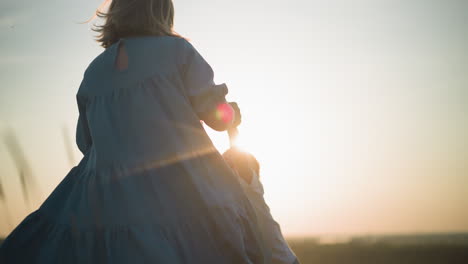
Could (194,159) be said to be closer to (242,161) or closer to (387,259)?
(242,161)

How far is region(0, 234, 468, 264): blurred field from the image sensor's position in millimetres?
8516

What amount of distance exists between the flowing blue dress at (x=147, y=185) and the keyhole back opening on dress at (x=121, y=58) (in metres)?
0.02

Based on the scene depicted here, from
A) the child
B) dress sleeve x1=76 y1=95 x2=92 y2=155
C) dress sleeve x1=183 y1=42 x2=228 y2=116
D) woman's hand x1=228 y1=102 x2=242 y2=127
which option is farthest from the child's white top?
dress sleeve x1=76 y1=95 x2=92 y2=155

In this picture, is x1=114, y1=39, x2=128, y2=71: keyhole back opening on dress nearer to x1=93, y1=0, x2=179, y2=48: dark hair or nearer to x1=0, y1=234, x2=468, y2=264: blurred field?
x1=93, y1=0, x2=179, y2=48: dark hair

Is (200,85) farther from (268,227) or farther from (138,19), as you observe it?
(268,227)

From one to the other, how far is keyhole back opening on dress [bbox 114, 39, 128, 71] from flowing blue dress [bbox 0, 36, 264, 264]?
0.05 feet

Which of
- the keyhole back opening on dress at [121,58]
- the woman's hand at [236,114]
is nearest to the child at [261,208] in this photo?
the woman's hand at [236,114]

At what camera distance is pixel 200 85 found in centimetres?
200

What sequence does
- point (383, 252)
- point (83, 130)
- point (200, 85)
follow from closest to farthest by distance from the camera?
point (200, 85), point (83, 130), point (383, 252)

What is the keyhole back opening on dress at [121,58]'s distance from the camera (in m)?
2.05

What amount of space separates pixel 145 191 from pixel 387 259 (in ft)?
27.1

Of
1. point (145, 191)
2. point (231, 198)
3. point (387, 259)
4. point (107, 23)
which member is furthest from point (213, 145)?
point (387, 259)

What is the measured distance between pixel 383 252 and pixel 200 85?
8.76 meters

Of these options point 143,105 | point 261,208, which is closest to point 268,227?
point 261,208
